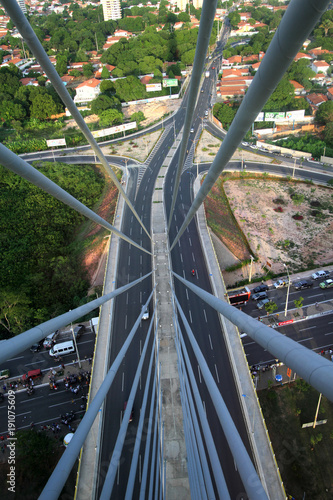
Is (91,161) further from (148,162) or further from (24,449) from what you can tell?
(24,449)

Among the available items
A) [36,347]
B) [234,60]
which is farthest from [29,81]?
[36,347]

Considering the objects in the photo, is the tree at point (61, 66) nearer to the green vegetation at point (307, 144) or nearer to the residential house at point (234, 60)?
the residential house at point (234, 60)

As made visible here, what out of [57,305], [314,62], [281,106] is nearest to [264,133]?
[281,106]

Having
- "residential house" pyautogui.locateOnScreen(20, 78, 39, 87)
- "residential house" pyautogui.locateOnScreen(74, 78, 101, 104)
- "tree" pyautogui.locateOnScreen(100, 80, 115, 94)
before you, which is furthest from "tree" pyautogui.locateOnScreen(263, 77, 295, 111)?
"residential house" pyautogui.locateOnScreen(20, 78, 39, 87)

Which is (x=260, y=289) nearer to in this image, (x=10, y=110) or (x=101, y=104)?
(x=101, y=104)

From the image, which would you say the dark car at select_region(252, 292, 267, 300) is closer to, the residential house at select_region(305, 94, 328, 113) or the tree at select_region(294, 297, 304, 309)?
the tree at select_region(294, 297, 304, 309)

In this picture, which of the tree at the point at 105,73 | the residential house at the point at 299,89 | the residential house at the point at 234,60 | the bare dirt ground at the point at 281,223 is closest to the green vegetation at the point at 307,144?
the bare dirt ground at the point at 281,223

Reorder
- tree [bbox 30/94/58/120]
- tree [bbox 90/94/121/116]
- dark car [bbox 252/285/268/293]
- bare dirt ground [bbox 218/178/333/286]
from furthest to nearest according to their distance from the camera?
tree [bbox 30/94/58/120], tree [bbox 90/94/121/116], bare dirt ground [bbox 218/178/333/286], dark car [bbox 252/285/268/293]
